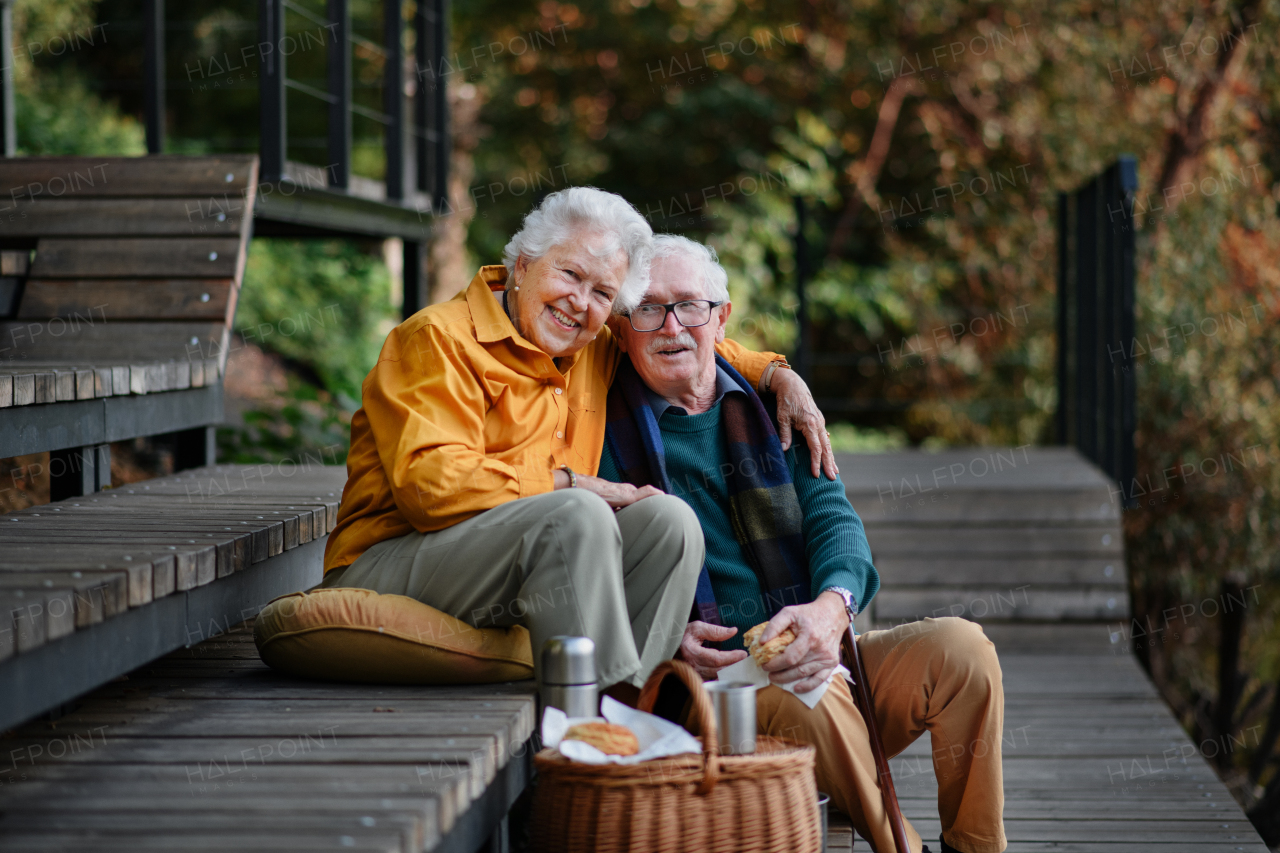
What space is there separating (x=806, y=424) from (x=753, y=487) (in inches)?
Result: 6.8

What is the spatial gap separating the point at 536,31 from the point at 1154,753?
27.3 feet

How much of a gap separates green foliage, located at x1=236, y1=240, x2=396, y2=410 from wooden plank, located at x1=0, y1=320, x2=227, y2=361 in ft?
13.4

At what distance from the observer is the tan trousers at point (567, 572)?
188 centimetres

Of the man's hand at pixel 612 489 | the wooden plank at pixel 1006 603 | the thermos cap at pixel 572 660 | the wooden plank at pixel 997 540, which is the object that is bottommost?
the wooden plank at pixel 1006 603

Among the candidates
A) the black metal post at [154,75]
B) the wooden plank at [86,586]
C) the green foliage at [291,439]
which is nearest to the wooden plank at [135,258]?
the black metal post at [154,75]

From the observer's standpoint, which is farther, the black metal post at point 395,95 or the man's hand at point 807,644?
the black metal post at point 395,95

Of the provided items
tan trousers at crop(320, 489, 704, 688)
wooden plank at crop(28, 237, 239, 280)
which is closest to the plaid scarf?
tan trousers at crop(320, 489, 704, 688)

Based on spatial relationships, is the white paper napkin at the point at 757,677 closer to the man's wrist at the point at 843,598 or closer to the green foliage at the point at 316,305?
the man's wrist at the point at 843,598

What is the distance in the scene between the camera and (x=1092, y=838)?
8.73ft

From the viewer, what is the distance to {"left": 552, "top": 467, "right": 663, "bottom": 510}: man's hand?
2.13 m

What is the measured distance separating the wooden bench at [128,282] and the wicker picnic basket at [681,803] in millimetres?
1567

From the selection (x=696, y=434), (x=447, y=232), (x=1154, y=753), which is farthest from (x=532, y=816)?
(x=447, y=232)

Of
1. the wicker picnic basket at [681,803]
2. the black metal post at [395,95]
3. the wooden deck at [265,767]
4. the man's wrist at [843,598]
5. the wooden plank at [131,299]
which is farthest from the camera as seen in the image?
the black metal post at [395,95]

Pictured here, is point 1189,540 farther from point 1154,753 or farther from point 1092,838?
point 1092,838
